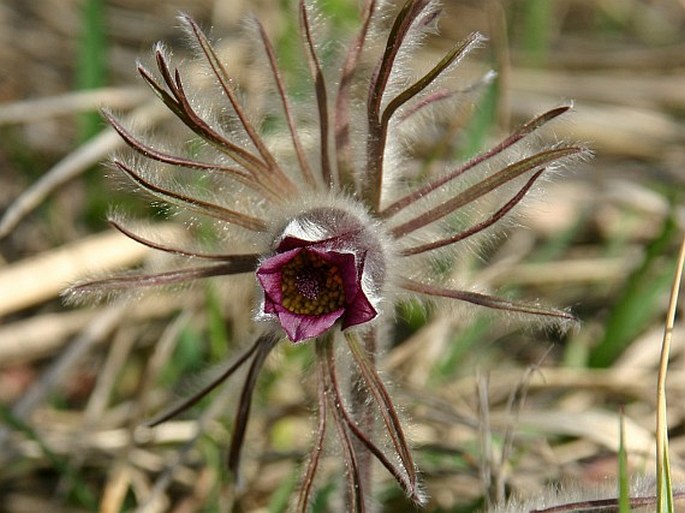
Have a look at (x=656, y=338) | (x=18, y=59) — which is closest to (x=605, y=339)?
(x=656, y=338)

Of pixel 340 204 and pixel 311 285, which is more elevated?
pixel 340 204

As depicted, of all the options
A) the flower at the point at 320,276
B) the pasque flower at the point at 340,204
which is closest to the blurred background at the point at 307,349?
the pasque flower at the point at 340,204

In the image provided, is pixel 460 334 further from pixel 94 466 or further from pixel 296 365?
pixel 94 466

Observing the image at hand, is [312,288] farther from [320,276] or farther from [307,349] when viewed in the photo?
[307,349]

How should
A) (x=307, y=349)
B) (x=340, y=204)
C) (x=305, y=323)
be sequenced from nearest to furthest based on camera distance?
(x=305, y=323) → (x=340, y=204) → (x=307, y=349)

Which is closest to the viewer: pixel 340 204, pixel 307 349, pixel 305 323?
pixel 305 323

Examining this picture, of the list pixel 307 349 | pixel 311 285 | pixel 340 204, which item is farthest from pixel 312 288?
pixel 307 349

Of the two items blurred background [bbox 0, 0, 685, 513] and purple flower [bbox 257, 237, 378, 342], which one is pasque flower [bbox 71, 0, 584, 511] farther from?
blurred background [bbox 0, 0, 685, 513]

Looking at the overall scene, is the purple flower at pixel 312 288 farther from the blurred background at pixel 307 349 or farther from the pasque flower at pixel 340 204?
the blurred background at pixel 307 349
